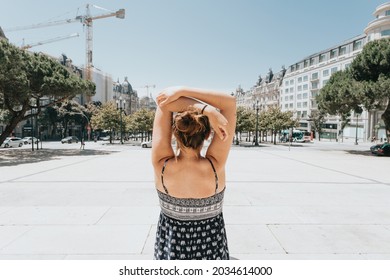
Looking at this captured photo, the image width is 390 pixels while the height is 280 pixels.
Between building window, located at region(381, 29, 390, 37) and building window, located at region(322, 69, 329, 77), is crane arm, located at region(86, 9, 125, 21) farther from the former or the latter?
building window, located at region(381, 29, 390, 37)

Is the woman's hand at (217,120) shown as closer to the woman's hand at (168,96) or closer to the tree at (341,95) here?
the woman's hand at (168,96)

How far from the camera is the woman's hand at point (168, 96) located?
1736 mm

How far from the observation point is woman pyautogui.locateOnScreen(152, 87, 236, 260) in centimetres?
176

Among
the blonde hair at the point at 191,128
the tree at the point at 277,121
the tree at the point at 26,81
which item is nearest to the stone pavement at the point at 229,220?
the blonde hair at the point at 191,128

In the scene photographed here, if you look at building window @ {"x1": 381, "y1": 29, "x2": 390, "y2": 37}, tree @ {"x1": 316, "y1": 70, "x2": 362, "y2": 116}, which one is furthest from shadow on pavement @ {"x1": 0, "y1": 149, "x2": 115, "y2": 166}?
building window @ {"x1": 381, "y1": 29, "x2": 390, "y2": 37}

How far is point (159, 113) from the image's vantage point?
1904mm

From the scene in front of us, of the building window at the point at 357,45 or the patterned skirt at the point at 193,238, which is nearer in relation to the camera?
the patterned skirt at the point at 193,238

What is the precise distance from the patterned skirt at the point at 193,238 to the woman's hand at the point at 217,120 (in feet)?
2.41

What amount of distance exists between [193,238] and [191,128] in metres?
0.88

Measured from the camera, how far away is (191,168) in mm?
1906

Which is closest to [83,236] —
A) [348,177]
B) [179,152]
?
[179,152]

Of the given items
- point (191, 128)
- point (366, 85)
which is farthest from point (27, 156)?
point (366, 85)

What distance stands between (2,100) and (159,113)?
2901 centimetres

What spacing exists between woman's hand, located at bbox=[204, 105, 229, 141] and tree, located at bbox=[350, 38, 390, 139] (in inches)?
1043
